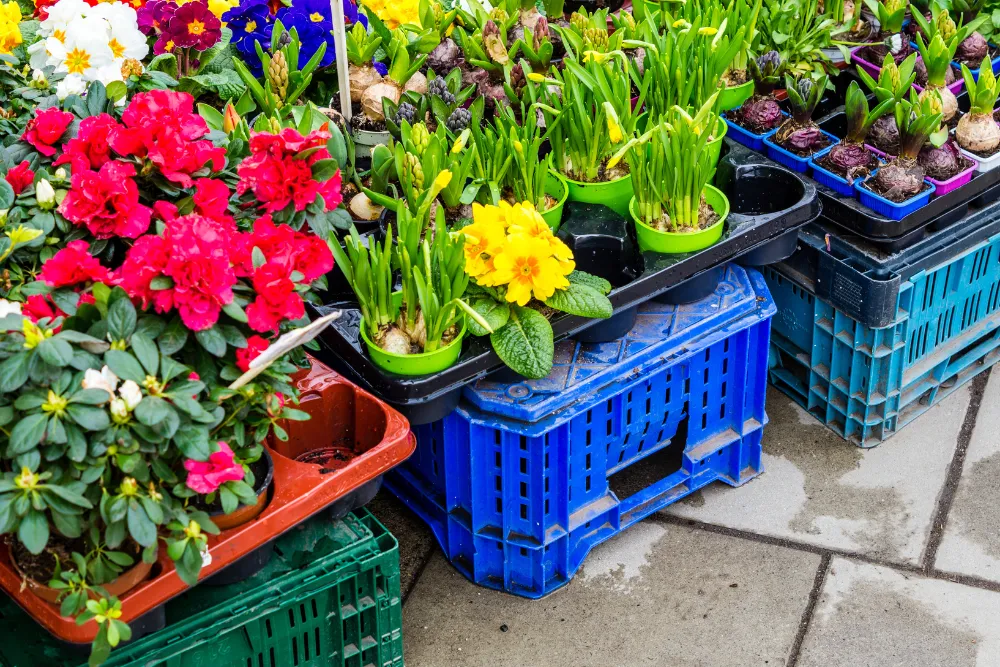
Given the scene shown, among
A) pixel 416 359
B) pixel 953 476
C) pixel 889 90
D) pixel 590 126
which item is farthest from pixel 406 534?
pixel 889 90

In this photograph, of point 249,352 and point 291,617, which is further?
point 291,617

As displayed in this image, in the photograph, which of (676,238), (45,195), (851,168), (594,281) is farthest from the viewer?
(851,168)

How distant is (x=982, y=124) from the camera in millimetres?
3037

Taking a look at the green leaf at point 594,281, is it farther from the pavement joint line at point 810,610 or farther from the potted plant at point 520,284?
the pavement joint line at point 810,610

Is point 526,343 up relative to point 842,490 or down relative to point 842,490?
up

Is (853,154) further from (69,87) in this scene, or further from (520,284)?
(69,87)

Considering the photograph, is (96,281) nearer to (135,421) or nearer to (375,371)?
(135,421)

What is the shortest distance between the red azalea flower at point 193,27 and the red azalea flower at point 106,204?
2.99ft

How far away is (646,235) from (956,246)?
83 cm

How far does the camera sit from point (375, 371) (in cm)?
237

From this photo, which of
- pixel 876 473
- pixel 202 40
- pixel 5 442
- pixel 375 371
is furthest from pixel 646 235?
pixel 5 442

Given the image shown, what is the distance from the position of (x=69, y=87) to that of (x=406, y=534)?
1.27m

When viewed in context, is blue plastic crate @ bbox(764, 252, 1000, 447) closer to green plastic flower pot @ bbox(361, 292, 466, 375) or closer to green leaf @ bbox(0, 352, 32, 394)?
green plastic flower pot @ bbox(361, 292, 466, 375)

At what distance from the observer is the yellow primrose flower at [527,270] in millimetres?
2332
